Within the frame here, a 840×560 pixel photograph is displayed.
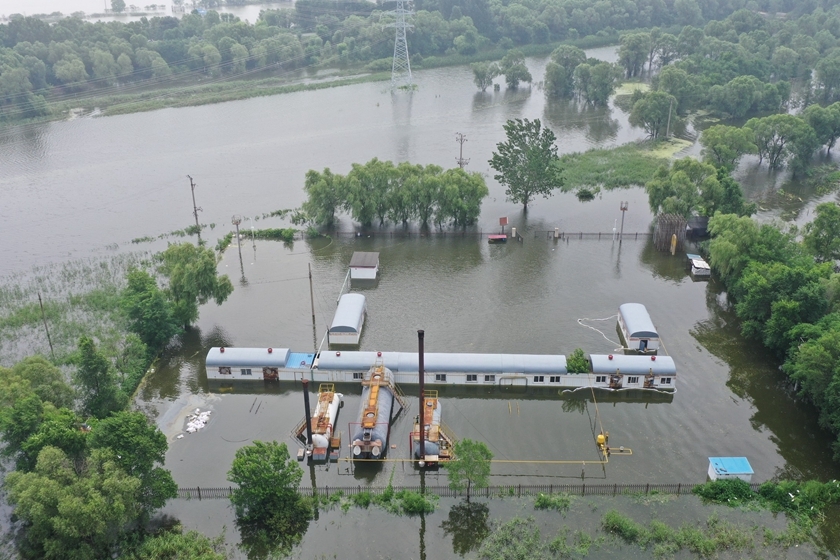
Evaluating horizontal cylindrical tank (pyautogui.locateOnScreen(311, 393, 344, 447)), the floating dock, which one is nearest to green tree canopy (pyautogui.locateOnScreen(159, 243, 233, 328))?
the floating dock

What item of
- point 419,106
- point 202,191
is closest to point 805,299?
point 202,191

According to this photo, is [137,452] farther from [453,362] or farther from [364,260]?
[364,260]

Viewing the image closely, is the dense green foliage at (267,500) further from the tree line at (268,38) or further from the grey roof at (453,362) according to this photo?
the tree line at (268,38)

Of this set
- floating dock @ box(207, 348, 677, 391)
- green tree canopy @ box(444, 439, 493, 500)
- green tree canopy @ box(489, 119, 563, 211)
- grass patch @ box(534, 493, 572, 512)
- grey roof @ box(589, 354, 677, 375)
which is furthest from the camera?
green tree canopy @ box(489, 119, 563, 211)

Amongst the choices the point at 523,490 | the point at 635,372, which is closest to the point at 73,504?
the point at 523,490

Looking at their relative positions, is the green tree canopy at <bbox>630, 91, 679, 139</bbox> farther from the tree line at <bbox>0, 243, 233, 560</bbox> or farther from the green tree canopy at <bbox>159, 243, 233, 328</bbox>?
the tree line at <bbox>0, 243, 233, 560</bbox>

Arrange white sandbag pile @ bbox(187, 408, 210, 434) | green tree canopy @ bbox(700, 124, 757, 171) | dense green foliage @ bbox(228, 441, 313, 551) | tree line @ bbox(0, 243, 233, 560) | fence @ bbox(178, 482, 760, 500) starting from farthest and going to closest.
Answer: green tree canopy @ bbox(700, 124, 757, 171) < white sandbag pile @ bbox(187, 408, 210, 434) < fence @ bbox(178, 482, 760, 500) < dense green foliage @ bbox(228, 441, 313, 551) < tree line @ bbox(0, 243, 233, 560)
